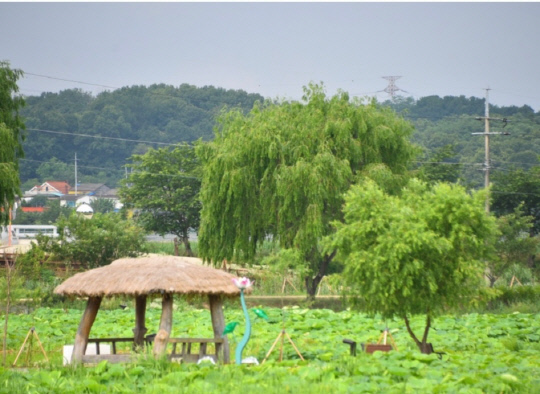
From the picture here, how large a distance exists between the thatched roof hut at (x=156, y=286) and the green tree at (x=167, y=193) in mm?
29637

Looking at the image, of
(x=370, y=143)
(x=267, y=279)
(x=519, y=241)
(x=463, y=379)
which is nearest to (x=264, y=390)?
(x=463, y=379)

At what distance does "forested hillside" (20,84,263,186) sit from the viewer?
90.4m

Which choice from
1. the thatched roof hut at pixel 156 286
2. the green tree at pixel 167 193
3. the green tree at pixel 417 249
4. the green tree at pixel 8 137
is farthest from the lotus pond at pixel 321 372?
the green tree at pixel 167 193

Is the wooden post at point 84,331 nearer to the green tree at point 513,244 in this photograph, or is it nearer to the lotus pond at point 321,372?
the lotus pond at point 321,372

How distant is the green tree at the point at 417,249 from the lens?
14312 millimetres

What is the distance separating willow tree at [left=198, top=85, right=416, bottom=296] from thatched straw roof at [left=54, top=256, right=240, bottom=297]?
466 inches

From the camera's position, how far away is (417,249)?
14312 mm

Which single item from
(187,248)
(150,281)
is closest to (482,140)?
(187,248)

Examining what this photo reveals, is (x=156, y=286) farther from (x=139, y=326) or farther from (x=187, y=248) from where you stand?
(x=187, y=248)

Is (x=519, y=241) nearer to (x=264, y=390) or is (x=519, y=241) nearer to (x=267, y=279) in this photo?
(x=267, y=279)

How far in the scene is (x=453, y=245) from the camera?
14.9m

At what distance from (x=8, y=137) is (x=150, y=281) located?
1228 cm

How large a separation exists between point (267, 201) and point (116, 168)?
71445 mm

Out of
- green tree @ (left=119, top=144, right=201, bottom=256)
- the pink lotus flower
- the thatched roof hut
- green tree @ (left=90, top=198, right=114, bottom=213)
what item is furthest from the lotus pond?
green tree @ (left=90, top=198, right=114, bottom=213)
